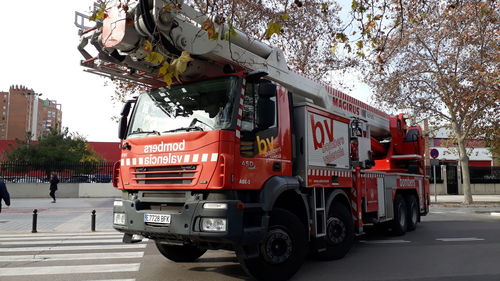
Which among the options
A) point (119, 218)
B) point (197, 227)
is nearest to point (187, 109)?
point (197, 227)

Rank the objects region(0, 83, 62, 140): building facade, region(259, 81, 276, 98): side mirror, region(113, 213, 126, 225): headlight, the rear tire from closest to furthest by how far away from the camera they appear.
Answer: region(259, 81, 276, 98): side mirror → region(113, 213, 126, 225): headlight → the rear tire → region(0, 83, 62, 140): building facade

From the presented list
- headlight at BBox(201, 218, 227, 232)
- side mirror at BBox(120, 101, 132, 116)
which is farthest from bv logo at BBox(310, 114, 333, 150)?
side mirror at BBox(120, 101, 132, 116)

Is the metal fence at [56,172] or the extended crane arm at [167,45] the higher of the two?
the extended crane arm at [167,45]

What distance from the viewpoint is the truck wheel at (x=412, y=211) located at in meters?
11.4

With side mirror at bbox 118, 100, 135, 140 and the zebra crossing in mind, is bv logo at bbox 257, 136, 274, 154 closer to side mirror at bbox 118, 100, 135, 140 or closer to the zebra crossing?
side mirror at bbox 118, 100, 135, 140

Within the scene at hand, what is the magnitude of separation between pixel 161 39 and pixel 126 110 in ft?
6.18

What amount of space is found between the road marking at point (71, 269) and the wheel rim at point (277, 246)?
2.53 meters

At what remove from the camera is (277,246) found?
5.67 metres

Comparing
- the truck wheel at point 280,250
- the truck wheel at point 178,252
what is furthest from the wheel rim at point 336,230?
the truck wheel at point 178,252

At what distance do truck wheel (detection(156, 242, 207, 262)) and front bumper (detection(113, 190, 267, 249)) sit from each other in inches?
61.1

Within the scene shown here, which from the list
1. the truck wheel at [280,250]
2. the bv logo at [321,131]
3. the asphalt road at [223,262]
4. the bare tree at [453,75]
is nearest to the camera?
the truck wheel at [280,250]

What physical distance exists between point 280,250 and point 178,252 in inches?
90.1

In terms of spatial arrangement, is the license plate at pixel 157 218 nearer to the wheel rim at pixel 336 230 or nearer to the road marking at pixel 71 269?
the road marking at pixel 71 269

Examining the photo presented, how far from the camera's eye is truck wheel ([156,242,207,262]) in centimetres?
709
